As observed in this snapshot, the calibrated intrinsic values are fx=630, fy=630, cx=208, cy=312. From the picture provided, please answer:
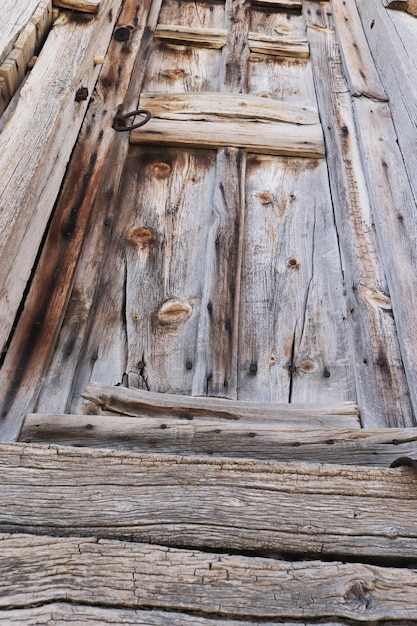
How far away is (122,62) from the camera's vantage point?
292 centimetres

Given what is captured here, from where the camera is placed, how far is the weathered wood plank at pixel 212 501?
1.29 meters

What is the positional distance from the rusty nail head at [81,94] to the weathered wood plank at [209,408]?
1330 millimetres

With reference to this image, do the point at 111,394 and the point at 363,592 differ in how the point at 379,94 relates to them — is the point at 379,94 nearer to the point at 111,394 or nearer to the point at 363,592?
the point at 111,394

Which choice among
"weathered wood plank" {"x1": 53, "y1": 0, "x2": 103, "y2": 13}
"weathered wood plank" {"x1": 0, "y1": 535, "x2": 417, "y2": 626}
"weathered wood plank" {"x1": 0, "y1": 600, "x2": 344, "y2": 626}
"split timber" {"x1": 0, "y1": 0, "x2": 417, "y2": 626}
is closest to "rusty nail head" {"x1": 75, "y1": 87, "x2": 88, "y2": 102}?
"split timber" {"x1": 0, "y1": 0, "x2": 417, "y2": 626}

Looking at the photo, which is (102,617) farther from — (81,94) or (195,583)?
(81,94)

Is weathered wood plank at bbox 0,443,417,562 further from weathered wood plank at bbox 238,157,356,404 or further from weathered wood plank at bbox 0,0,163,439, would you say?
weathered wood plank at bbox 238,157,356,404

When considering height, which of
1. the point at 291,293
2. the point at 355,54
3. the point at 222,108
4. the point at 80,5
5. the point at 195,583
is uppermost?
the point at 80,5

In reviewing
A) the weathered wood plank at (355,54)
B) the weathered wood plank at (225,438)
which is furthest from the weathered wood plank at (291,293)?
the weathered wood plank at (355,54)

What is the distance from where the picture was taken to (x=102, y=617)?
3.67ft

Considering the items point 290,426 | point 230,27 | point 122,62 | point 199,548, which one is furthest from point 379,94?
point 199,548

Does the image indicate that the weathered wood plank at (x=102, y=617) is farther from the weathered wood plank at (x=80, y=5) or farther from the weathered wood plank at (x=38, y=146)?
the weathered wood plank at (x=80, y=5)

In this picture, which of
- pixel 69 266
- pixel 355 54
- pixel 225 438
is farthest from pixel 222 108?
pixel 225 438

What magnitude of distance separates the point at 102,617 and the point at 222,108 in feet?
7.05

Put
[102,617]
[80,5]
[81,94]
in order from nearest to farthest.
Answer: [102,617]
[81,94]
[80,5]
